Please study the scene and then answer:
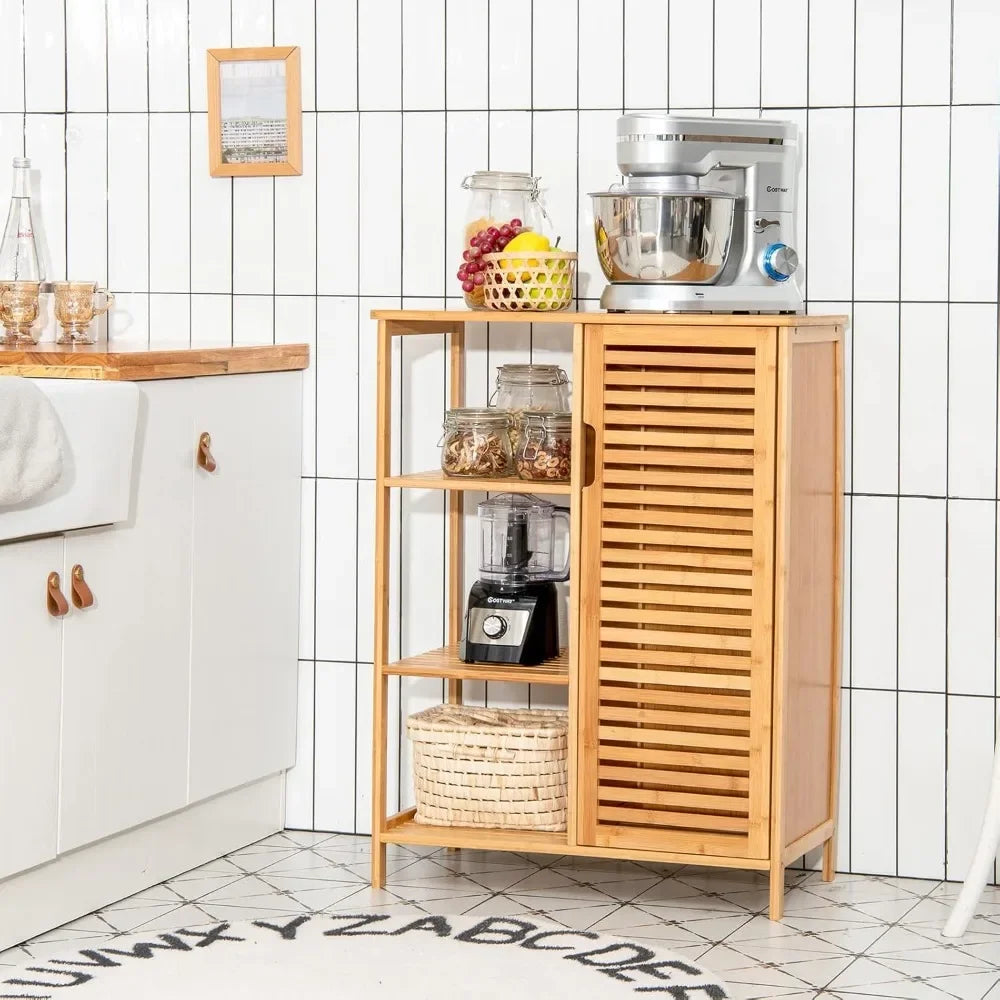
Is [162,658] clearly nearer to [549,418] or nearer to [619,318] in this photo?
[549,418]

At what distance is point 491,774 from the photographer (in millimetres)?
2873

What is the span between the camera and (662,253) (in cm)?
275

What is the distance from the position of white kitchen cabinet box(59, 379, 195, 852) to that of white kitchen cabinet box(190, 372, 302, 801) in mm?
48

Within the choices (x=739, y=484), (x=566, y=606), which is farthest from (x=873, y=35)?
(x=566, y=606)

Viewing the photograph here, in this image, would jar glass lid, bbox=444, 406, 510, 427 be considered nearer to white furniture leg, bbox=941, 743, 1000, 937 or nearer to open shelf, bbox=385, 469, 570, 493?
open shelf, bbox=385, 469, 570, 493

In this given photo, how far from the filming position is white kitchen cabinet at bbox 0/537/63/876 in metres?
2.46

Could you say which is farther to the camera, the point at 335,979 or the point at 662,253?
the point at 662,253

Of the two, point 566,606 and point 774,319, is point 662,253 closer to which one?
point 774,319

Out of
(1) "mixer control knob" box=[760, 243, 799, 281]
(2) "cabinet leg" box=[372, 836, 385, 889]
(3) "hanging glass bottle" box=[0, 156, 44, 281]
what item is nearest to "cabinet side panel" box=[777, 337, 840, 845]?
(1) "mixer control knob" box=[760, 243, 799, 281]

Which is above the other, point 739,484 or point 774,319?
point 774,319

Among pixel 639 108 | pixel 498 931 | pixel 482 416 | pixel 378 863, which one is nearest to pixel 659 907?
pixel 498 931

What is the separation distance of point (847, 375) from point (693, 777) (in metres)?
0.79

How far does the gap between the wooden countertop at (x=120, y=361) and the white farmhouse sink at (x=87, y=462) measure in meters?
0.04

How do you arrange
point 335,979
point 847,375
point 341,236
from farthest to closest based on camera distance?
point 341,236, point 847,375, point 335,979
